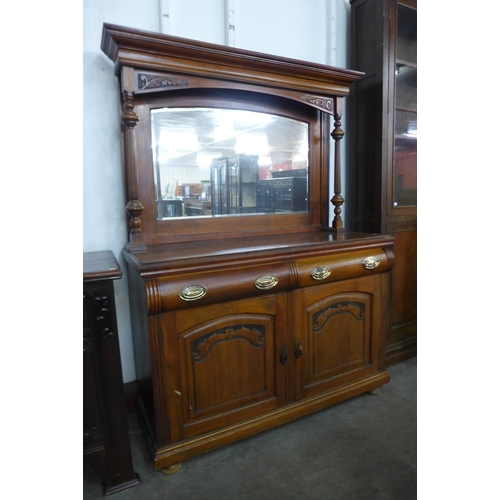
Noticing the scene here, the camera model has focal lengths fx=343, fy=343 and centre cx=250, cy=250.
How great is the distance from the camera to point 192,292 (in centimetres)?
138

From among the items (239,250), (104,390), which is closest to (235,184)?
(239,250)

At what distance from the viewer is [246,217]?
207cm

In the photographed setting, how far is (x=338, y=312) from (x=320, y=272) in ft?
0.90

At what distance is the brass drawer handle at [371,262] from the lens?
184 cm

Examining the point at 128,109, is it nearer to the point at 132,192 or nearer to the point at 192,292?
the point at 132,192

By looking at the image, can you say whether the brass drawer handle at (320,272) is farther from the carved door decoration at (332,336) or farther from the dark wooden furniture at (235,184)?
the dark wooden furniture at (235,184)

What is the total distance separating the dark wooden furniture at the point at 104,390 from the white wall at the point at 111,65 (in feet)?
1.47

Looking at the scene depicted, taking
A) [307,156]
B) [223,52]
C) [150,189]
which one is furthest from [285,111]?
[150,189]

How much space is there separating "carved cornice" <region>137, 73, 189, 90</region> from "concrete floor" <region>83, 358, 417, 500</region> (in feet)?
5.60

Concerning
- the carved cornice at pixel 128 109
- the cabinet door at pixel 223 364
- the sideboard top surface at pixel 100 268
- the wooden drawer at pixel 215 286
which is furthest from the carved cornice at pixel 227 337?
the carved cornice at pixel 128 109
